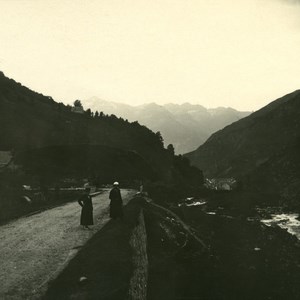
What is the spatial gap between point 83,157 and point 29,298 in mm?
89114

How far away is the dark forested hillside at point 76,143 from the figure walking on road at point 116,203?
53300 mm

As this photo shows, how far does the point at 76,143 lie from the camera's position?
11069 centimetres

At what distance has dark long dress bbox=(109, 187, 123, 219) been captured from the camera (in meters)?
23.0

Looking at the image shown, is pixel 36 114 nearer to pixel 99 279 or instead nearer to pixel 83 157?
pixel 83 157

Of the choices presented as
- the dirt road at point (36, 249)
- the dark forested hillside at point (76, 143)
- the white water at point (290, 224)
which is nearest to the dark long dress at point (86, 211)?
the dirt road at point (36, 249)

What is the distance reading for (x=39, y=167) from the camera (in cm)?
8006

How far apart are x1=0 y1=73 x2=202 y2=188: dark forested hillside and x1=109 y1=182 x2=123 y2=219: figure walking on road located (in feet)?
175

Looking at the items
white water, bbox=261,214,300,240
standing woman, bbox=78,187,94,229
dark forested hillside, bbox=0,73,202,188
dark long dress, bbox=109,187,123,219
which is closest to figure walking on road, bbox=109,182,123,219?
dark long dress, bbox=109,187,123,219

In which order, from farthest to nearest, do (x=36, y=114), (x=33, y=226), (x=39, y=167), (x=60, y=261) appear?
(x=36, y=114) → (x=39, y=167) → (x=33, y=226) → (x=60, y=261)

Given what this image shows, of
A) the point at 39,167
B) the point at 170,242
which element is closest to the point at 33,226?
the point at 170,242

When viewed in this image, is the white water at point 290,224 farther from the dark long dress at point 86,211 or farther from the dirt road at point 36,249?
the dirt road at point 36,249

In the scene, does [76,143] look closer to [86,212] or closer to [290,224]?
[290,224]

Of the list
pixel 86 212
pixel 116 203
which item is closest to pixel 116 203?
pixel 116 203

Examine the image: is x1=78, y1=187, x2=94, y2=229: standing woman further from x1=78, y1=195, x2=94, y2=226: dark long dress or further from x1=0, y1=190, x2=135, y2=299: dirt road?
x1=0, y1=190, x2=135, y2=299: dirt road
